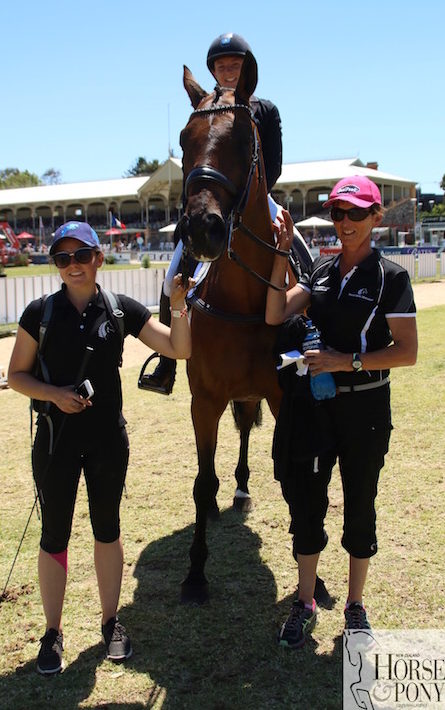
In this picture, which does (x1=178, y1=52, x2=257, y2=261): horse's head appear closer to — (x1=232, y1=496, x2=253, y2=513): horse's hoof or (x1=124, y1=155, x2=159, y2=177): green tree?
(x1=232, y1=496, x2=253, y2=513): horse's hoof

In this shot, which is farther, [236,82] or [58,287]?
[58,287]

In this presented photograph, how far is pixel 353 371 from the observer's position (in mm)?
3217

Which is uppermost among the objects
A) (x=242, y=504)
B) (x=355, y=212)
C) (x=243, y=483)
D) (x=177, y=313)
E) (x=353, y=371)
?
(x=355, y=212)

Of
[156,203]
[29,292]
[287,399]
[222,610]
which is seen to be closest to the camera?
[287,399]

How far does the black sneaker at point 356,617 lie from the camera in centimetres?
348

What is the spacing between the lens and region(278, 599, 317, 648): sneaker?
3.44 metres

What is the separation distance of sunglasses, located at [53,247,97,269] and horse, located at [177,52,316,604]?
50 cm

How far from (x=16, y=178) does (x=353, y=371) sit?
125m

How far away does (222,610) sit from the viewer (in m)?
3.88

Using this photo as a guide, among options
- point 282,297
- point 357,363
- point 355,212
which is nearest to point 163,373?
point 282,297

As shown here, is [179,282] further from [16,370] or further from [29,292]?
[29,292]

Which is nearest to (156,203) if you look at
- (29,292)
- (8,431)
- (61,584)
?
(29,292)

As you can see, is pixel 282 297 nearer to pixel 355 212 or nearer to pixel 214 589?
pixel 355 212

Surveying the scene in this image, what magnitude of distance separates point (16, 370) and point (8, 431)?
4.53 metres
